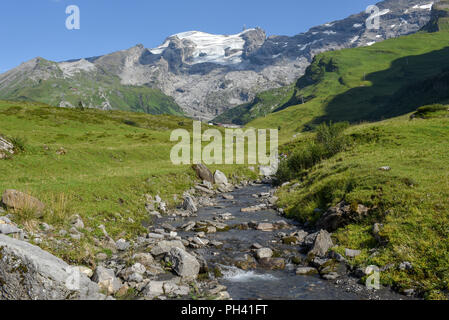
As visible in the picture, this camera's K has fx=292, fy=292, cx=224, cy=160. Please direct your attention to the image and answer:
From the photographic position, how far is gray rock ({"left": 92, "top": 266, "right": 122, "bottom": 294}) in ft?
42.1

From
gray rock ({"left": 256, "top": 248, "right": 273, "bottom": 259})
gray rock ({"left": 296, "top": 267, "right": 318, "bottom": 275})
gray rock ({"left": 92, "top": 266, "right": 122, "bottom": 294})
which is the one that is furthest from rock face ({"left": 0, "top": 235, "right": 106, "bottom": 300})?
gray rock ({"left": 296, "top": 267, "right": 318, "bottom": 275})

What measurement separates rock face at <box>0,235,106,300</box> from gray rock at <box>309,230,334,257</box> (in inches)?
497

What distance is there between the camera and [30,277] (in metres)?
10.1

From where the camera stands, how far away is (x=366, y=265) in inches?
582

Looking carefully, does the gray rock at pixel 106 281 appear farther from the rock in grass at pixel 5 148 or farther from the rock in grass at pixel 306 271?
the rock in grass at pixel 5 148

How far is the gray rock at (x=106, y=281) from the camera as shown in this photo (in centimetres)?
1285

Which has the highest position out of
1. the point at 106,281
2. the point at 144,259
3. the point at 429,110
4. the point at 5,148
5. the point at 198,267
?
the point at 429,110

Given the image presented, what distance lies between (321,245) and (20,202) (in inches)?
709

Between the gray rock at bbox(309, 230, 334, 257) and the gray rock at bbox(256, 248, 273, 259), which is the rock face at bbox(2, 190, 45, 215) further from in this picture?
the gray rock at bbox(309, 230, 334, 257)

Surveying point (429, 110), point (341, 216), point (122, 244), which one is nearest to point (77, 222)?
point (122, 244)

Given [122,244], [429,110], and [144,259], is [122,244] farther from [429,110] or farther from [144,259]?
[429,110]
